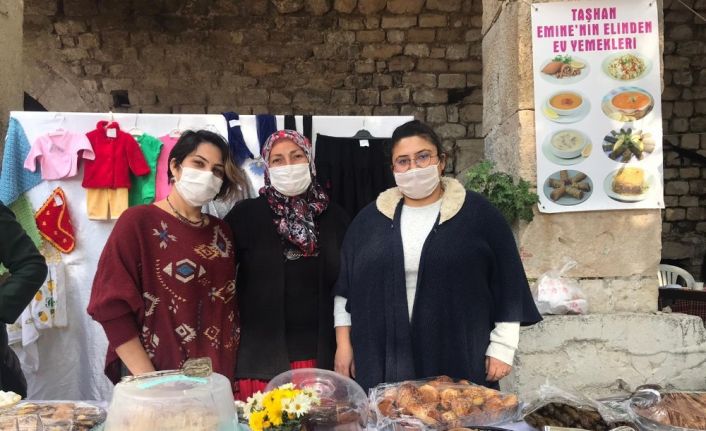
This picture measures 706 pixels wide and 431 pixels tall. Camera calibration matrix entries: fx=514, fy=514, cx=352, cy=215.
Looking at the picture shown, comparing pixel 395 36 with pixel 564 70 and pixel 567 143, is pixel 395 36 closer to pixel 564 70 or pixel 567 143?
pixel 564 70

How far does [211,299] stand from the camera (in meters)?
2.13

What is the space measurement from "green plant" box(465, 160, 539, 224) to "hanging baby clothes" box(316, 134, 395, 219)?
0.59 metres

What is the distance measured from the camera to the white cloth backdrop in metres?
3.09

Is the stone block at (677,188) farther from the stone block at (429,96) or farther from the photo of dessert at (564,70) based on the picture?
the photo of dessert at (564,70)

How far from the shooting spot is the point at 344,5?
6305 mm

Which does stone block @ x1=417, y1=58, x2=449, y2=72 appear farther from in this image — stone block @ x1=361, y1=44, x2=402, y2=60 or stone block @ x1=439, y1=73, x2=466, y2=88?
stone block @ x1=361, y1=44, x2=402, y2=60

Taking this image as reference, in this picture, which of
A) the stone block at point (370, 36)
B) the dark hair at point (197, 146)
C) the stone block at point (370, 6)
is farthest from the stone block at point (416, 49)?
the dark hair at point (197, 146)

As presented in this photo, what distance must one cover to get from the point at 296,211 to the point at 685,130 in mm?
6470

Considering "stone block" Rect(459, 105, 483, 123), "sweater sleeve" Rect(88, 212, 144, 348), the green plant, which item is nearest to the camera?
"sweater sleeve" Rect(88, 212, 144, 348)

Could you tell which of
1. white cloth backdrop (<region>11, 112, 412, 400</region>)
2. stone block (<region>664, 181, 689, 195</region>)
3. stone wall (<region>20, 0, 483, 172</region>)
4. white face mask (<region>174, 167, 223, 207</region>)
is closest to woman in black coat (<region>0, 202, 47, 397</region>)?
white face mask (<region>174, 167, 223, 207</region>)

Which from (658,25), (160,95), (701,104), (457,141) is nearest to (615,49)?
(658,25)

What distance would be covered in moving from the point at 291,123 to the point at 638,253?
90.4 inches

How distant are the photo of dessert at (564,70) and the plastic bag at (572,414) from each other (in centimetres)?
215

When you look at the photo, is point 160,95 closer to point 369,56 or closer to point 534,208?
point 369,56
